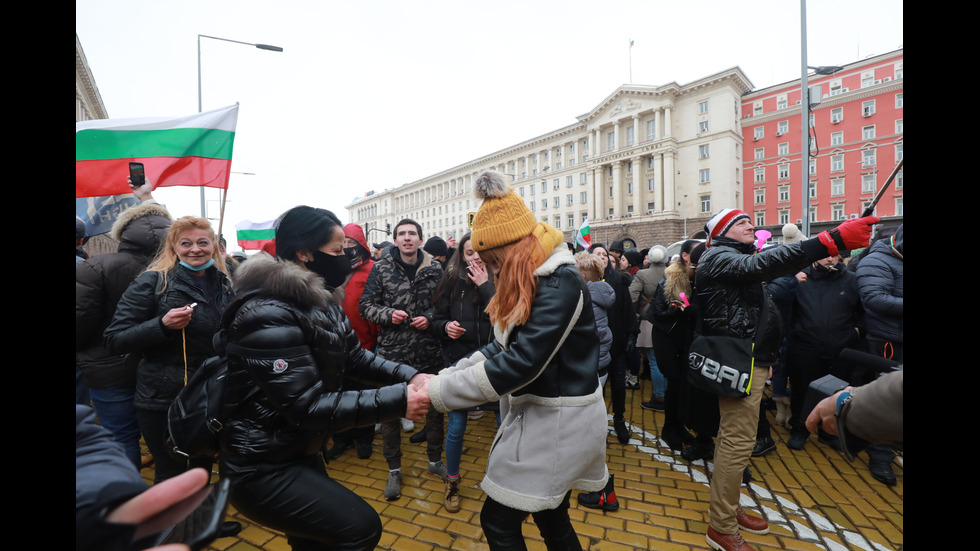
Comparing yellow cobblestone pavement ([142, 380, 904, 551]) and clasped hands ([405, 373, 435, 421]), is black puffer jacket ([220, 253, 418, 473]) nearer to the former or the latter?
clasped hands ([405, 373, 435, 421])

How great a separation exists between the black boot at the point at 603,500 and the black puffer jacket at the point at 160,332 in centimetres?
294

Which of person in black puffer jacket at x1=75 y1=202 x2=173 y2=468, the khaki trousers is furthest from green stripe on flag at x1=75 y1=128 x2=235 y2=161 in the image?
the khaki trousers

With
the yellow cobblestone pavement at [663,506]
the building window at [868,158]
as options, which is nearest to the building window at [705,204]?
the building window at [868,158]

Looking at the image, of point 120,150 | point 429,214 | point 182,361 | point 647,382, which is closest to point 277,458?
point 182,361

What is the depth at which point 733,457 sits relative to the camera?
2.87 m

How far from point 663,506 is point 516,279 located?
257 cm

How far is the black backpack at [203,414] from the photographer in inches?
72.0

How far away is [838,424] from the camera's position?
63.4 inches

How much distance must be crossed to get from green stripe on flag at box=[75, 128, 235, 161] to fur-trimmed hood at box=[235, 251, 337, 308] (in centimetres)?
280

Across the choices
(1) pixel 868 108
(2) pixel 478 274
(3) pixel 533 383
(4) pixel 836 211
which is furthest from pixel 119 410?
(1) pixel 868 108

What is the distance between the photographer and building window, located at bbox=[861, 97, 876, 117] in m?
42.3

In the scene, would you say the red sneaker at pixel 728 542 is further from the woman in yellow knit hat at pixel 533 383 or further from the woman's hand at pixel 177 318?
the woman's hand at pixel 177 318
